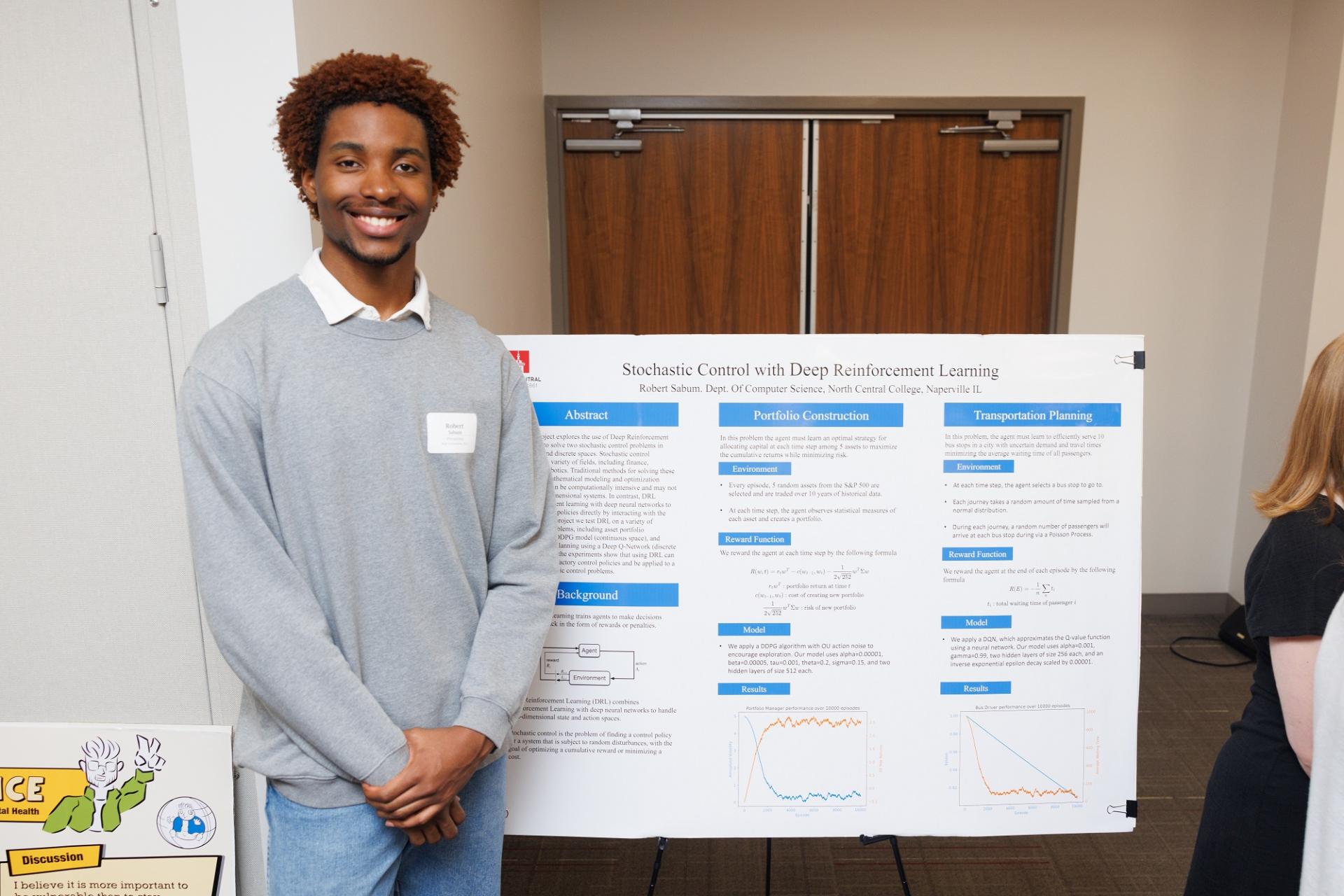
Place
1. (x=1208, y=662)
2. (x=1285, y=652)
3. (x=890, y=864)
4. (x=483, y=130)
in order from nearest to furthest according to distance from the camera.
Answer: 1. (x=1285, y=652)
2. (x=890, y=864)
3. (x=483, y=130)
4. (x=1208, y=662)

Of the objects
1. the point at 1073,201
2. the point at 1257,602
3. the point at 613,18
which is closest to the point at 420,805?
the point at 1257,602

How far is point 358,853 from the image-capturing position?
1.13 m

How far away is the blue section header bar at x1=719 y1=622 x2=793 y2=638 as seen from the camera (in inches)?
60.7

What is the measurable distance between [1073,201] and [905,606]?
7.95 ft

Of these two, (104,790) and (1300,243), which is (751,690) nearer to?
(104,790)

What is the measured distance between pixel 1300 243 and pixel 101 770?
3.84 meters

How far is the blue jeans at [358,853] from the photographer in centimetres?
112

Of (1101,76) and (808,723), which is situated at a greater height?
(1101,76)

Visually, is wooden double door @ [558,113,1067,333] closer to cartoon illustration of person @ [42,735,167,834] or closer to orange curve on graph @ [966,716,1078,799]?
orange curve on graph @ [966,716,1078,799]

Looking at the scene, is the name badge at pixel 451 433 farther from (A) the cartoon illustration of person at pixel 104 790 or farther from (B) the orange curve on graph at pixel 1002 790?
(B) the orange curve on graph at pixel 1002 790

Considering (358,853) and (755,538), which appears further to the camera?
(755,538)

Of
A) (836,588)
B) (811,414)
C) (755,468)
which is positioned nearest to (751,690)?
(836,588)

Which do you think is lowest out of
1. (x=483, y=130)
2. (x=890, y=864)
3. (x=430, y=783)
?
(x=890, y=864)

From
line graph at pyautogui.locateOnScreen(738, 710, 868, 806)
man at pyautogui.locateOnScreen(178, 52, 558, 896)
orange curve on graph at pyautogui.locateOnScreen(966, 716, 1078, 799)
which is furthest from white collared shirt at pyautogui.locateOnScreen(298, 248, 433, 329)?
orange curve on graph at pyautogui.locateOnScreen(966, 716, 1078, 799)
